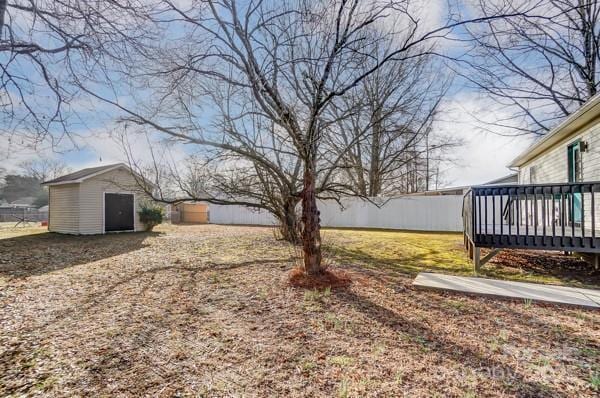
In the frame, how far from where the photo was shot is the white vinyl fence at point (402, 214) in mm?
13984

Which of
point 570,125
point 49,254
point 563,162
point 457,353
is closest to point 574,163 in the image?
point 563,162

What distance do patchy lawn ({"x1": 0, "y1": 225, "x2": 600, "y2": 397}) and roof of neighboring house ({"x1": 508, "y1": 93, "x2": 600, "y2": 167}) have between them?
2.85m

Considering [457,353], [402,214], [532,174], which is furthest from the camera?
[402,214]

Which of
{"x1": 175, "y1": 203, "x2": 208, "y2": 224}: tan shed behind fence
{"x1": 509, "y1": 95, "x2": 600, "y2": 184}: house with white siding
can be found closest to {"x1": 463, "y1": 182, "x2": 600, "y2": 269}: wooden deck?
{"x1": 509, "y1": 95, "x2": 600, "y2": 184}: house with white siding

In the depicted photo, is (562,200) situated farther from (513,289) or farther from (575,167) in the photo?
(575,167)

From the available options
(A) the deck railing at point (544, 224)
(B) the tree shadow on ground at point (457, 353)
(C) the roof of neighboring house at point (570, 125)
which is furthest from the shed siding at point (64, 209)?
(C) the roof of neighboring house at point (570, 125)

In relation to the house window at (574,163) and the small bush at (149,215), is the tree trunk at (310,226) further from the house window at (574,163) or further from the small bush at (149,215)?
the small bush at (149,215)

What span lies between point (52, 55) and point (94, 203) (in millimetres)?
10056

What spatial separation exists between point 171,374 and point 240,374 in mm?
515

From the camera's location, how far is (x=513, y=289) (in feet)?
14.4

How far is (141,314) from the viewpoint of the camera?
11.7 ft

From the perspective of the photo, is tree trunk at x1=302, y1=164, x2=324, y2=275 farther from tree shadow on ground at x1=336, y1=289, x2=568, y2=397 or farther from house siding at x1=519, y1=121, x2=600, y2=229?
house siding at x1=519, y1=121, x2=600, y2=229

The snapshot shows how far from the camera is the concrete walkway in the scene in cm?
391

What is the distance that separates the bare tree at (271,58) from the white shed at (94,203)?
7422mm
